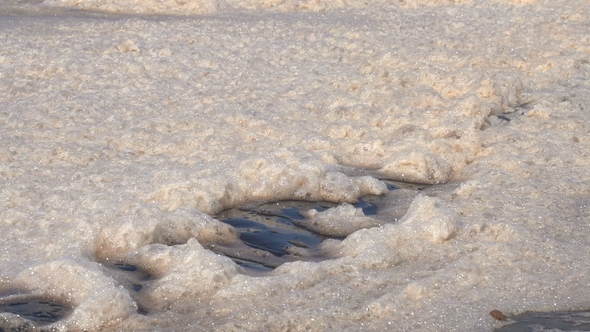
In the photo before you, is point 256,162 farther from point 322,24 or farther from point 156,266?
point 322,24

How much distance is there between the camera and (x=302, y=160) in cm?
465

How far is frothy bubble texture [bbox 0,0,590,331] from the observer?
3.30 m

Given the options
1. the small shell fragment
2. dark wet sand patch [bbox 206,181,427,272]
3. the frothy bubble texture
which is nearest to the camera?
the small shell fragment

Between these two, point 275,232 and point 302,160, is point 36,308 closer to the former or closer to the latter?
point 275,232

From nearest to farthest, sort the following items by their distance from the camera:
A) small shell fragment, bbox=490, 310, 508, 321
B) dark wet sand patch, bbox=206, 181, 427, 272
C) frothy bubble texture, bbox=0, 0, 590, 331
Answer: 1. small shell fragment, bbox=490, 310, 508, 321
2. frothy bubble texture, bbox=0, 0, 590, 331
3. dark wet sand patch, bbox=206, 181, 427, 272

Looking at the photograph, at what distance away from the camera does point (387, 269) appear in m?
3.54

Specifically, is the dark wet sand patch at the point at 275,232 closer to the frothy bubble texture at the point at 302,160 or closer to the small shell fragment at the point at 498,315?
the frothy bubble texture at the point at 302,160

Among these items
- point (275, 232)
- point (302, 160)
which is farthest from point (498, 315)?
point (302, 160)

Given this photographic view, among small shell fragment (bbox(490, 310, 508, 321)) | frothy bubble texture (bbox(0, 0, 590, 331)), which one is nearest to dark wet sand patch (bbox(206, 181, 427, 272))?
frothy bubble texture (bbox(0, 0, 590, 331))

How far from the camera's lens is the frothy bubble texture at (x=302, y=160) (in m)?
3.30

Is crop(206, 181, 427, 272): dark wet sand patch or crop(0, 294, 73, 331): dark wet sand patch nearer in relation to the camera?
crop(0, 294, 73, 331): dark wet sand patch

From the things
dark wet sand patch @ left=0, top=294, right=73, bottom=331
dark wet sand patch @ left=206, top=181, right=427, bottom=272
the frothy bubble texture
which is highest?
the frothy bubble texture

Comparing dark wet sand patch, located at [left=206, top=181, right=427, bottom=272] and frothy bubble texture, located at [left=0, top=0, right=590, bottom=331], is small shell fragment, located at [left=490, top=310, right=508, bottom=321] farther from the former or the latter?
dark wet sand patch, located at [left=206, top=181, right=427, bottom=272]

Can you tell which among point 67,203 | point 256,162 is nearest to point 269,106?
point 256,162
